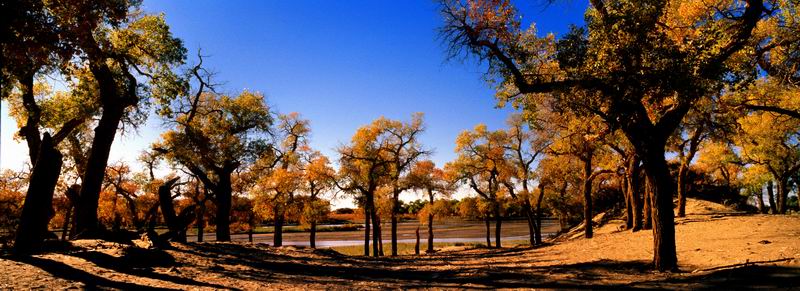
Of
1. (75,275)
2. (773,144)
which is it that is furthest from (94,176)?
(773,144)

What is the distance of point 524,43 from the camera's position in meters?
14.0

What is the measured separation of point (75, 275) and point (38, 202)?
4.78m

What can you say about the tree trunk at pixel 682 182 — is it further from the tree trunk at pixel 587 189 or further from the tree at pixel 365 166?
the tree at pixel 365 166

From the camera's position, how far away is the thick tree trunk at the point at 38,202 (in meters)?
11.9

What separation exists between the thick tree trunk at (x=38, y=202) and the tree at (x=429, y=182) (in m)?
33.2

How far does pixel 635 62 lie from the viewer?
37.2ft

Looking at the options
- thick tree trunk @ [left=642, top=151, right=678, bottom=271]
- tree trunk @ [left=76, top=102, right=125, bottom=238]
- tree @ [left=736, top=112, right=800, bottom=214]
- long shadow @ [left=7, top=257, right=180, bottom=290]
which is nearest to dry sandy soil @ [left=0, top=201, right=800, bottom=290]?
long shadow @ [left=7, top=257, right=180, bottom=290]

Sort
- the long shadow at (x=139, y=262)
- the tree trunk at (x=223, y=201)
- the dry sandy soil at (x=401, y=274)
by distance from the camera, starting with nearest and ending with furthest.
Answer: the dry sandy soil at (x=401, y=274) < the long shadow at (x=139, y=262) < the tree trunk at (x=223, y=201)

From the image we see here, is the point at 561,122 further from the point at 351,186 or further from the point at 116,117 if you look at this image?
the point at 351,186

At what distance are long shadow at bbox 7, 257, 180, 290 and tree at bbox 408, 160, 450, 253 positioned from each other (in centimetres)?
3480

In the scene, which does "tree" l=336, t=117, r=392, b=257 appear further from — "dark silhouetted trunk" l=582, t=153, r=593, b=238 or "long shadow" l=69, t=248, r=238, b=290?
"long shadow" l=69, t=248, r=238, b=290

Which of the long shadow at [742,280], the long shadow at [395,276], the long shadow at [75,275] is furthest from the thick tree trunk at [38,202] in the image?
the long shadow at [742,280]

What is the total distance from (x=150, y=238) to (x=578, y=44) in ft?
57.9

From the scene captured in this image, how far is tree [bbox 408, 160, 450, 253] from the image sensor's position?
44125 millimetres
